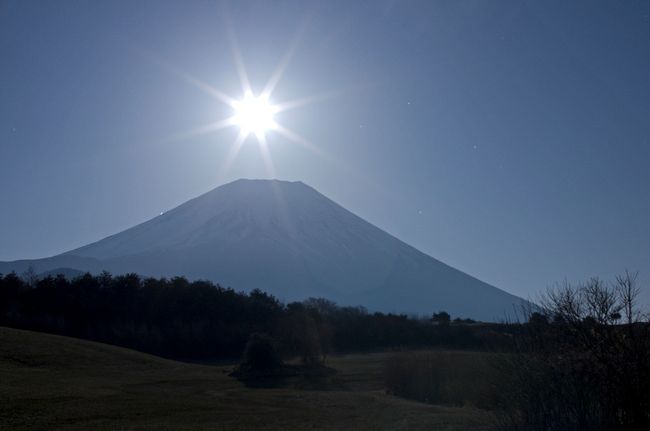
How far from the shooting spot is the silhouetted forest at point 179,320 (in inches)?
1949

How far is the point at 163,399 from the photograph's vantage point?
23.0 metres

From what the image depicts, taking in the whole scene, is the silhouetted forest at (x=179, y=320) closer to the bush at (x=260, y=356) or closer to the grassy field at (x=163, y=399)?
the bush at (x=260, y=356)

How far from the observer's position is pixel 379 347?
58.5 metres

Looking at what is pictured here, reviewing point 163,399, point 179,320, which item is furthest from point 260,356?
point 179,320

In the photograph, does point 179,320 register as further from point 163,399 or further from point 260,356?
point 163,399

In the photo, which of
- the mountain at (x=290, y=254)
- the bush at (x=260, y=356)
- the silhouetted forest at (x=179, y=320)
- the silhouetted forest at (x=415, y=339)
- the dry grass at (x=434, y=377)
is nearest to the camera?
the silhouetted forest at (x=415, y=339)

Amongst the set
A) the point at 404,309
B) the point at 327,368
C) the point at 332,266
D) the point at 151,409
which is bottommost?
the point at 151,409

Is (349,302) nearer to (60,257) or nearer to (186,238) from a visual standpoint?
(186,238)

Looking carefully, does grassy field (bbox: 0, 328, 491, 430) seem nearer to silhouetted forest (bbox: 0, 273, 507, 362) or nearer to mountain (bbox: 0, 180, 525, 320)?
silhouetted forest (bbox: 0, 273, 507, 362)

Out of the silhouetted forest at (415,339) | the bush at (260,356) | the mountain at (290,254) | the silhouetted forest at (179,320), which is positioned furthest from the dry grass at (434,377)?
the mountain at (290,254)

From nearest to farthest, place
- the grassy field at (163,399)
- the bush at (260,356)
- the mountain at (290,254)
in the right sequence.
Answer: the grassy field at (163,399) → the bush at (260,356) → the mountain at (290,254)

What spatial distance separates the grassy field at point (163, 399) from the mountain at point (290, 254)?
87656mm

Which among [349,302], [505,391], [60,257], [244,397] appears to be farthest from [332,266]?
[505,391]

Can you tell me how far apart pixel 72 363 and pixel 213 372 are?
8.55 metres
